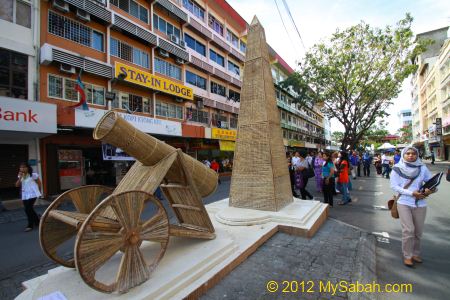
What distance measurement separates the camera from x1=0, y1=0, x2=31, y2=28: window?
1014cm

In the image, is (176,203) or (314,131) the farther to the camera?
(314,131)

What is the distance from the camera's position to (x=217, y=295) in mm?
2881

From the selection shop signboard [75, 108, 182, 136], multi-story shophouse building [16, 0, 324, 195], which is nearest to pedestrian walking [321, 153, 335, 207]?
shop signboard [75, 108, 182, 136]

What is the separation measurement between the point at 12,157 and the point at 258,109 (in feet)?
36.1

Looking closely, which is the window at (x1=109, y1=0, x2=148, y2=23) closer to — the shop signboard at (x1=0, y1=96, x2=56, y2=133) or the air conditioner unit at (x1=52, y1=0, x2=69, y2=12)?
the air conditioner unit at (x1=52, y1=0, x2=69, y2=12)

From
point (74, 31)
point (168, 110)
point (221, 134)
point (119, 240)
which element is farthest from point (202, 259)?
point (221, 134)

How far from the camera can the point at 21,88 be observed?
10.5m

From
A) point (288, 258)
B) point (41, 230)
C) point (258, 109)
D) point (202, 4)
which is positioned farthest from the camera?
point (202, 4)

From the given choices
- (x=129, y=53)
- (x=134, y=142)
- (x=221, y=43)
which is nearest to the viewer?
(x=134, y=142)

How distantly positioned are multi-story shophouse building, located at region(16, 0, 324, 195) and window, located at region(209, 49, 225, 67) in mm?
160

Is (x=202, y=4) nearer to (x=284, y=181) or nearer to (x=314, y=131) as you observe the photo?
A: (x=284, y=181)

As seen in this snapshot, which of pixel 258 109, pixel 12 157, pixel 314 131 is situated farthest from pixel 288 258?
pixel 314 131

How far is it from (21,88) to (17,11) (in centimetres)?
312

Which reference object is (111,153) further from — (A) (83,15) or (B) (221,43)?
(B) (221,43)
